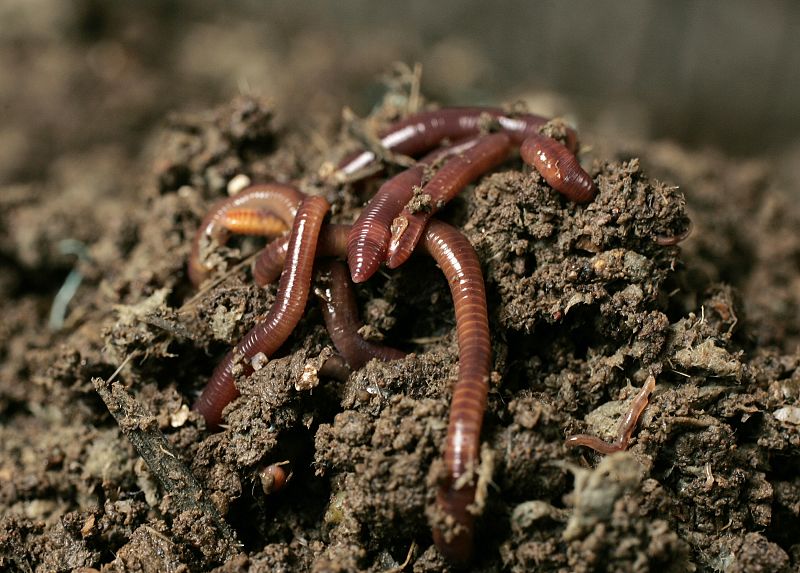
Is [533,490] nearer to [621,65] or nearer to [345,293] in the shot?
[345,293]

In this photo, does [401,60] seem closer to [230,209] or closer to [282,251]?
[230,209]

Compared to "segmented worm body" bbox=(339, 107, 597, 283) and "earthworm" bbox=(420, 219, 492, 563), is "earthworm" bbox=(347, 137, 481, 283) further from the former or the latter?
"earthworm" bbox=(420, 219, 492, 563)

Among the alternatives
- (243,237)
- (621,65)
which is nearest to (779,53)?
(621,65)

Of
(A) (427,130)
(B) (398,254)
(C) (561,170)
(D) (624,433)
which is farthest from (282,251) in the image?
(D) (624,433)

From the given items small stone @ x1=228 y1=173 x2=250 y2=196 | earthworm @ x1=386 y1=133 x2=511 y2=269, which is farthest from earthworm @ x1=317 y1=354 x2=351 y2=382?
small stone @ x1=228 y1=173 x2=250 y2=196

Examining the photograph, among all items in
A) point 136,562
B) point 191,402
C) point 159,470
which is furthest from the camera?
point 191,402
